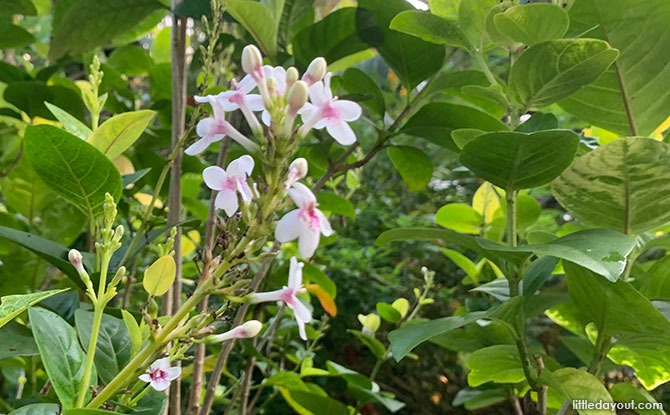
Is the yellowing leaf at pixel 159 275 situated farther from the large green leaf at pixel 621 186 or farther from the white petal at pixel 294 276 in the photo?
the large green leaf at pixel 621 186

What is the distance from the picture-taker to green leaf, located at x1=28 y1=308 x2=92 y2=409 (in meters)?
0.33

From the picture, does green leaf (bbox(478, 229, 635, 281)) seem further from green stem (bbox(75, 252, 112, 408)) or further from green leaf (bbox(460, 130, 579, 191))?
green stem (bbox(75, 252, 112, 408))

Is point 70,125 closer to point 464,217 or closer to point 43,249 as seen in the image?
point 43,249

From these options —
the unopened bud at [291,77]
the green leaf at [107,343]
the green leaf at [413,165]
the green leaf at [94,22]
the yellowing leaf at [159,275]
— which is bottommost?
the green leaf at [413,165]

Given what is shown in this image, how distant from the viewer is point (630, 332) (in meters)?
0.52

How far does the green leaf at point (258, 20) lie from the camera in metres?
0.56

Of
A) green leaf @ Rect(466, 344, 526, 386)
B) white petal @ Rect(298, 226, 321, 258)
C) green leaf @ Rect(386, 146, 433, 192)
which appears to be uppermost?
white petal @ Rect(298, 226, 321, 258)

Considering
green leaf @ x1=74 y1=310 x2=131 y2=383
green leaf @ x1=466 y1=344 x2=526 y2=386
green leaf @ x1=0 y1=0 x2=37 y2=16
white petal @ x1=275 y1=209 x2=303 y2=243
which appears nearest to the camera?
white petal @ x1=275 y1=209 x2=303 y2=243

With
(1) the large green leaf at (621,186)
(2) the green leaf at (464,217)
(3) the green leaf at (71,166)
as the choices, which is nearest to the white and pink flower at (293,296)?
(3) the green leaf at (71,166)

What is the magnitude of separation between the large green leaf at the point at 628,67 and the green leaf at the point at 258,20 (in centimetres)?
31

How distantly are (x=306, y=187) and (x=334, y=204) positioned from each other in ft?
1.73

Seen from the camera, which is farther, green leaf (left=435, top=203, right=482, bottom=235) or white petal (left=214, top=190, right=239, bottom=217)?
green leaf (left=435, top=203, right=482, bottom=235)

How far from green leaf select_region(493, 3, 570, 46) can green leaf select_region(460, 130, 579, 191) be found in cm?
11

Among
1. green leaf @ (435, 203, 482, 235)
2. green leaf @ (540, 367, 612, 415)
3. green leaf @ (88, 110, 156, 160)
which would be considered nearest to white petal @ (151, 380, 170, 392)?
green leaf @ (88, 110, 156, 160)
